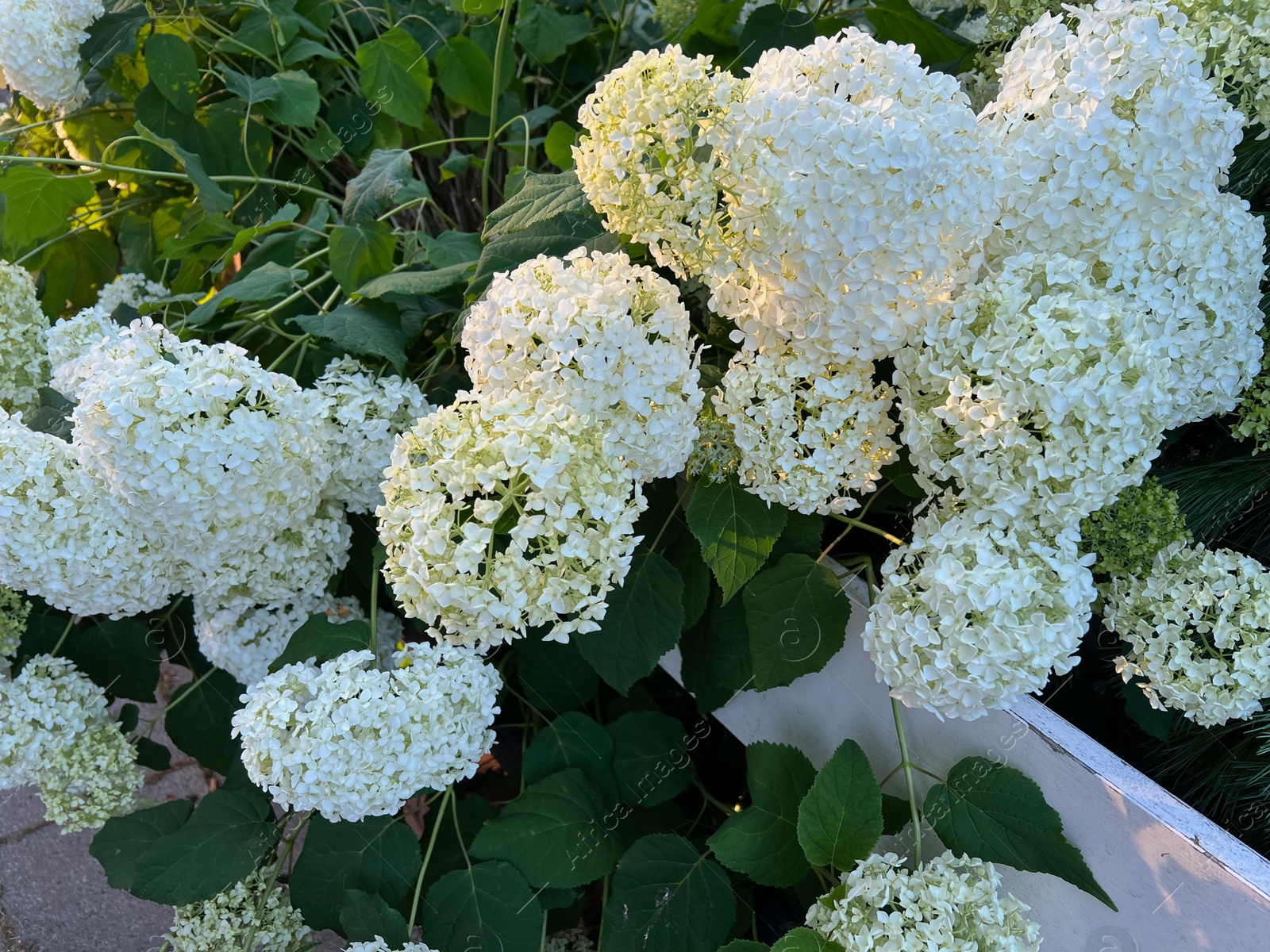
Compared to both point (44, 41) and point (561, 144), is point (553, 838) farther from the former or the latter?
point (44, 41)

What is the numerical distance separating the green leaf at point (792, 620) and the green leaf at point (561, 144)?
0.63m

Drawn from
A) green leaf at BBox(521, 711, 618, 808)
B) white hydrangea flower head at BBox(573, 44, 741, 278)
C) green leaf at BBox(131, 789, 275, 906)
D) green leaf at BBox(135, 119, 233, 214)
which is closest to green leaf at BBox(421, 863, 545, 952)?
green leaf at BBox(521, 711, 618, 808)

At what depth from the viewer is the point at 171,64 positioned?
4.34 feet

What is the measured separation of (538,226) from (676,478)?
1.04ft

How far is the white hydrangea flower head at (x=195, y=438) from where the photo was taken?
750 mm

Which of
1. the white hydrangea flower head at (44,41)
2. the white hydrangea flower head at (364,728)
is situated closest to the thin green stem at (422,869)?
the white hydrangea flower head at (364,728)

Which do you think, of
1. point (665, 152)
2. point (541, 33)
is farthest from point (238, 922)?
point (541, 33)

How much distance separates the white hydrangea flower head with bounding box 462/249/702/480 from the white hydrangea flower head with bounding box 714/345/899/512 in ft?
0.15

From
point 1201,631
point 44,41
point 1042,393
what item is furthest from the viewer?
point 44,41

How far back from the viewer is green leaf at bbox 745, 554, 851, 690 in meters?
Answer: 0.83

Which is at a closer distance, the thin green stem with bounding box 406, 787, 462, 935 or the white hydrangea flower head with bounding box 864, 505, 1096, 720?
the white hydrangea flower head with bounding box 864, 505, 1096, 720

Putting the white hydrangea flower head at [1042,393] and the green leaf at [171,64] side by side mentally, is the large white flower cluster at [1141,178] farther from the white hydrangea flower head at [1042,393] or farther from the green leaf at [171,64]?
the green leaf at [171,64]

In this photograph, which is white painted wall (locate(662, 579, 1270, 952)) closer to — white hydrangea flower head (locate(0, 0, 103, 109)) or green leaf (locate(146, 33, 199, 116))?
green leaf (locate(146, 33, 199, 116))

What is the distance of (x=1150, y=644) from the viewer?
73cm
